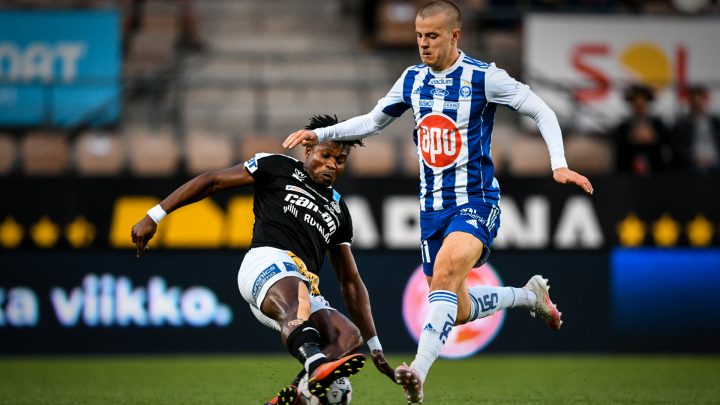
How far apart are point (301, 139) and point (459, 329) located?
5.67 m

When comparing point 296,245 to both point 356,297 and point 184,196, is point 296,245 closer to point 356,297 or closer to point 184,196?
point 356,297

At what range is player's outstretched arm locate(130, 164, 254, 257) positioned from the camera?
6.29 m

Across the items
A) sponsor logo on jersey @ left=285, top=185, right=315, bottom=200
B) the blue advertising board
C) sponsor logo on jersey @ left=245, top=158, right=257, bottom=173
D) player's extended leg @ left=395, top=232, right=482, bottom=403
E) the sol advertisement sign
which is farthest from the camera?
the blue advertising board

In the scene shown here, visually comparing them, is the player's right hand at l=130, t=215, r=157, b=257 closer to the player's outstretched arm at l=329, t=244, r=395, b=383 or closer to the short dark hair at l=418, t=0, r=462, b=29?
the player's outstretched arm at l=329, t=244, r=395, b=383

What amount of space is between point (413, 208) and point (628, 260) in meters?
2.32

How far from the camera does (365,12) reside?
16125 mm

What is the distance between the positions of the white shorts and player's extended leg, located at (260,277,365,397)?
5cm

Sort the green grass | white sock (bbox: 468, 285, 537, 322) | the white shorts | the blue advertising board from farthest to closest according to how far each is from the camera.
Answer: the blue advertising board → the green grass → white sock (bbox: 468, 285, 537, 322) → the white shorts

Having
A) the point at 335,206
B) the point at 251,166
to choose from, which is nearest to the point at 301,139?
the point at 251,166

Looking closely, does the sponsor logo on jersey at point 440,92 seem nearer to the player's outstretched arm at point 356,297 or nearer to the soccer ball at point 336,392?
the player's outstretched arm at point 356,297

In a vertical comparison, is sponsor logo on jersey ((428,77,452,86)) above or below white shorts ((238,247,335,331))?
above

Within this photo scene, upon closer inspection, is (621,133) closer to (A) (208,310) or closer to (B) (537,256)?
(B) (537,256)

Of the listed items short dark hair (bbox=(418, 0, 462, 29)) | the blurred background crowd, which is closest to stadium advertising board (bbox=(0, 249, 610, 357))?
the blurred background crowd

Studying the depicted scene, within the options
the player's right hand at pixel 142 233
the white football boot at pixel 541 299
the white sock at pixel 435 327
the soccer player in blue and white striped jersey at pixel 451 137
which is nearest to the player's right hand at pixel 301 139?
the soccer player in blue and white striped jersey at pixel 451 137
